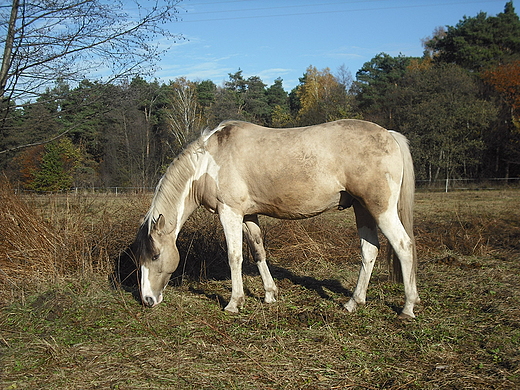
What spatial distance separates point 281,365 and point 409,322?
157cm

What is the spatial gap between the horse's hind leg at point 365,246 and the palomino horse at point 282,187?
11 millimetres

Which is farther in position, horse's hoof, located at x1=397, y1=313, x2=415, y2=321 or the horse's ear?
the horse's ear

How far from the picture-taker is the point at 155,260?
472 cm

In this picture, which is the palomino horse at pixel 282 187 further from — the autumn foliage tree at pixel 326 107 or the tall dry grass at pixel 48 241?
the autumn foliage tree at pixel 326 107

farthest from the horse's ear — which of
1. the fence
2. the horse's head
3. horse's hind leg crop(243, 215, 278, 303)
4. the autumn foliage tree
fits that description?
the autumn foliage tree

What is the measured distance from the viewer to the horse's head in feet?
15.3

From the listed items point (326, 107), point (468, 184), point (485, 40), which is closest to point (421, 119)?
point (468, 184)

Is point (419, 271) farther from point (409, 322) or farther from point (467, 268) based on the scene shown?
point (409, 322)

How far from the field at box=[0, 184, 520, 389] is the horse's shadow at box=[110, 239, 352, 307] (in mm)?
32

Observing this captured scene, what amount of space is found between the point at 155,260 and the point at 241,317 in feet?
3.86

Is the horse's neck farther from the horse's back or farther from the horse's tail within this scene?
the horse's tail

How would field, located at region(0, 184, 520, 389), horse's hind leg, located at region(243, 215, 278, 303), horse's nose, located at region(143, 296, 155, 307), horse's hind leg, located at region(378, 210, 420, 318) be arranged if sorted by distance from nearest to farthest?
field, located at region(0, 184, 520, 389), horse's hind leg, located at region(378, 210, 420, 318), horse's nose, located at region(143, 296, 155, 307), horse's hind leg, located at region(243, 215, 278, 303)

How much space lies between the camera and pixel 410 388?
281cm

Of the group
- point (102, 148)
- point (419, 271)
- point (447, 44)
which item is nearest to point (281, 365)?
point (419, 271)
